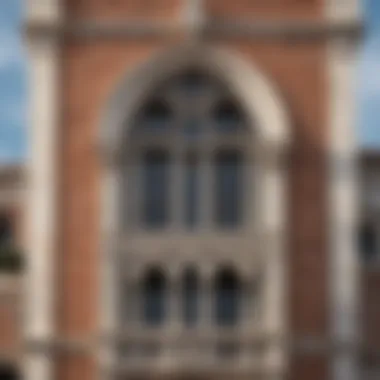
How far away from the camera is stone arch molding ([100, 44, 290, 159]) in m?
23.6

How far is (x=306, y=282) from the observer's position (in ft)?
76.6

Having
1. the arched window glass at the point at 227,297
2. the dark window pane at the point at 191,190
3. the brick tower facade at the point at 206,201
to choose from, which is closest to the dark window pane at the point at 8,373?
the brick tower facade at the point at 206,201

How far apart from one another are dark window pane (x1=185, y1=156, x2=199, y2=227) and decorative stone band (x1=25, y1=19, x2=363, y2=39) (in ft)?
9.00

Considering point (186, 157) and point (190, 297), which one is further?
point (186, 157)

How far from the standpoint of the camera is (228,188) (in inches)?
938

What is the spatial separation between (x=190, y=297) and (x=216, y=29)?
5680mm

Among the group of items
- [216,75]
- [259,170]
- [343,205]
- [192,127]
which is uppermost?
[216,75]

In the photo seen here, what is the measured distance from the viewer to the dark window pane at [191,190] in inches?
933

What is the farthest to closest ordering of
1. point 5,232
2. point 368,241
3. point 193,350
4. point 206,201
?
point 5,232
point 368,241
point 206,201
point 193,350

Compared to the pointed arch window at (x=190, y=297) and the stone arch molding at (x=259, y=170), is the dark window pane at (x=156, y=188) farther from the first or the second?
the pointed arch window at (x=190, y=297)

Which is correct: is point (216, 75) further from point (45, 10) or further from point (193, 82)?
point (45, 10)

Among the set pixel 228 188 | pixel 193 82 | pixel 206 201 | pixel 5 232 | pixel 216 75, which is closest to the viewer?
pixel 206 201

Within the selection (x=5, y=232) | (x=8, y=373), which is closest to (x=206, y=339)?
(x=8, y=373)

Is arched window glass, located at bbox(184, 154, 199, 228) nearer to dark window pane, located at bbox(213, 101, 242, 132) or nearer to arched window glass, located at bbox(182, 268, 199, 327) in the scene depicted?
dark window pane, located at bbox(213, 101, 242, 132)
